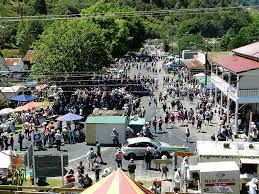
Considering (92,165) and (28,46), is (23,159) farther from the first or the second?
(28,46)

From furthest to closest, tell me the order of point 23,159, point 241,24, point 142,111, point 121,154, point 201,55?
point 241,24, point 201,55, point 142,111, point 121,154, point 23,159

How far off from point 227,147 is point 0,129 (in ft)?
57.7

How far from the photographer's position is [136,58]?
94.2 m

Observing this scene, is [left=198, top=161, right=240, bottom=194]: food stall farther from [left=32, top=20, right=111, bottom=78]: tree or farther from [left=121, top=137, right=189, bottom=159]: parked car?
[left=32, top=20, right=111, bottom=78]: tree

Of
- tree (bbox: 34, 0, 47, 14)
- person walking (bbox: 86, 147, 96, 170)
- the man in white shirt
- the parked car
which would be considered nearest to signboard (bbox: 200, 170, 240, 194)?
the man in white shirt

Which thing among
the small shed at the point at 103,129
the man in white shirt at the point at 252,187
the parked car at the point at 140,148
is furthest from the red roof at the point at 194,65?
the man in white shirt at the point at 252,187

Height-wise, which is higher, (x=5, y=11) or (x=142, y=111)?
(x=5, y=11)

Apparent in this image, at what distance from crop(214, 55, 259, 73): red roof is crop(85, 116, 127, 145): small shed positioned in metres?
9.58


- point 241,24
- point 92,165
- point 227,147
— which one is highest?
point 241,24

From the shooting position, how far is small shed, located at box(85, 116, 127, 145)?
1167 inches

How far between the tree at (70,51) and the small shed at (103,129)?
54.9 ft

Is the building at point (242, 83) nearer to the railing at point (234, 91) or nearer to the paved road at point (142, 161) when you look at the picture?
the railing at point (234, 91)

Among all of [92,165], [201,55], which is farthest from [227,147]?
[201,55]

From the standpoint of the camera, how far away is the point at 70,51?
4769cm
